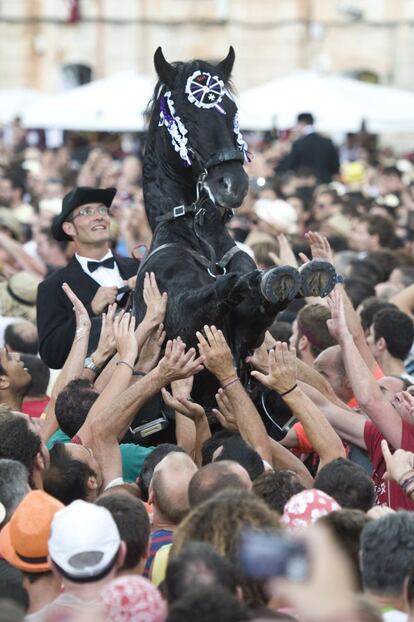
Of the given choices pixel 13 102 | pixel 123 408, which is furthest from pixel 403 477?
pixel 13 102

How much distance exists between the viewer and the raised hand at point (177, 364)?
6984mm

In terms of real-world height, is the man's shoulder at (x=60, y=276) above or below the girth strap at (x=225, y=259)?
below

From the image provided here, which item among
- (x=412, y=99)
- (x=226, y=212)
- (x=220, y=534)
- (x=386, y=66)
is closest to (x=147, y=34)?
(x=386, y=66)

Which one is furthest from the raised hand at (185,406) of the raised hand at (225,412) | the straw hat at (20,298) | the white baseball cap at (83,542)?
the straw hat at (20,298)

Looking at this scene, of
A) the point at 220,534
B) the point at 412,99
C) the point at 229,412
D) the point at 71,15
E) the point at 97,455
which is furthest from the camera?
the point at 71,15

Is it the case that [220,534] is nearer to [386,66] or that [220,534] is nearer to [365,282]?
[365,282]

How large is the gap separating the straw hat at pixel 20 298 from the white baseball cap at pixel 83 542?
20.6ft

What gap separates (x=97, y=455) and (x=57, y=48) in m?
34.5

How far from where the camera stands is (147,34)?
133ft

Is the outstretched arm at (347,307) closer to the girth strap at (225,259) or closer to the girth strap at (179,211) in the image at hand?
the girth strap at (225,259)

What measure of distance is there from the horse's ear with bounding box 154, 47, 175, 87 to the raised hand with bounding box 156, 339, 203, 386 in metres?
1.41

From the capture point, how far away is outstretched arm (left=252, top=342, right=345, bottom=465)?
6.82m

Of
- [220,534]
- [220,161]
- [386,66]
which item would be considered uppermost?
[220,161]

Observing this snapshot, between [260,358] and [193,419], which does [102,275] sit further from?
[193,419]
